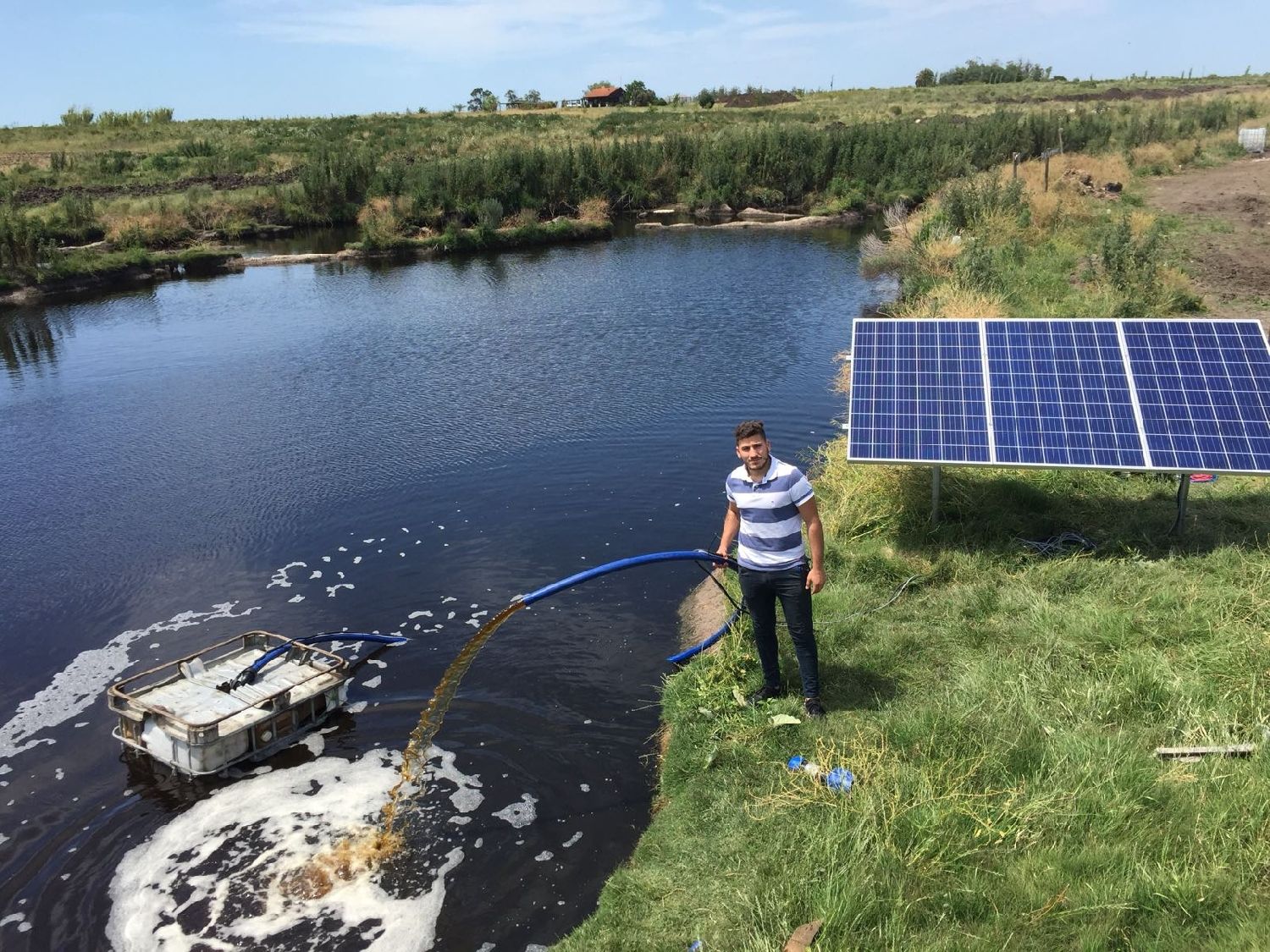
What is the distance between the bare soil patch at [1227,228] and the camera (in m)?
19.0

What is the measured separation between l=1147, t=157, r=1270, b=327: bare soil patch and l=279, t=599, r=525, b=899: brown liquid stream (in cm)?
1603

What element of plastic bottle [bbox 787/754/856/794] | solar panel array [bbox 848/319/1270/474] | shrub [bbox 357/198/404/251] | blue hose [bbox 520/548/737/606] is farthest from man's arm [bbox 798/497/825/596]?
shrub [bbox 357/198/404/251]

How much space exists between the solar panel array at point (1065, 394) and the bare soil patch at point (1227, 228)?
9225mm

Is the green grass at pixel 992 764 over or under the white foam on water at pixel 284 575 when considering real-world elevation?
over

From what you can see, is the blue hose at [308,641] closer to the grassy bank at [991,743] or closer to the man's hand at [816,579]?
the grassy bank at [991,743]

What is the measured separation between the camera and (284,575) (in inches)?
504

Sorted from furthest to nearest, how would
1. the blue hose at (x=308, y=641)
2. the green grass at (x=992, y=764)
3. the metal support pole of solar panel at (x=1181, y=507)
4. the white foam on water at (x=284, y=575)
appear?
1. the white foam on water at (x=284, y=575)
2. the blue hose at (x=308, y=641)
3. the metal support pole of solar panel at (x=1181, y=507)
4. the green grass at (x=992, y=764)

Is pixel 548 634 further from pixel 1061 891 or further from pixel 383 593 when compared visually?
pixel 1061 891

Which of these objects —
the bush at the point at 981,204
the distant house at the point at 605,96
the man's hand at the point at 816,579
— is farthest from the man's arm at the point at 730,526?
the distant house at the point at 605,96

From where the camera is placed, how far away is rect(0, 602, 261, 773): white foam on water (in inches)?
388

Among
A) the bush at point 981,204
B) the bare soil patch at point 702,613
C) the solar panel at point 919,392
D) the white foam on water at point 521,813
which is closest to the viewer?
the white foam on water at point 521,813

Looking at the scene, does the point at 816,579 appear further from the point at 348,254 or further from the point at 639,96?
the point at 639,96

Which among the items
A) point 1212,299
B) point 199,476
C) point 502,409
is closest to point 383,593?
point 199,476

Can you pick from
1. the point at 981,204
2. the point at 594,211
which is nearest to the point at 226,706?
the point at 981,204
